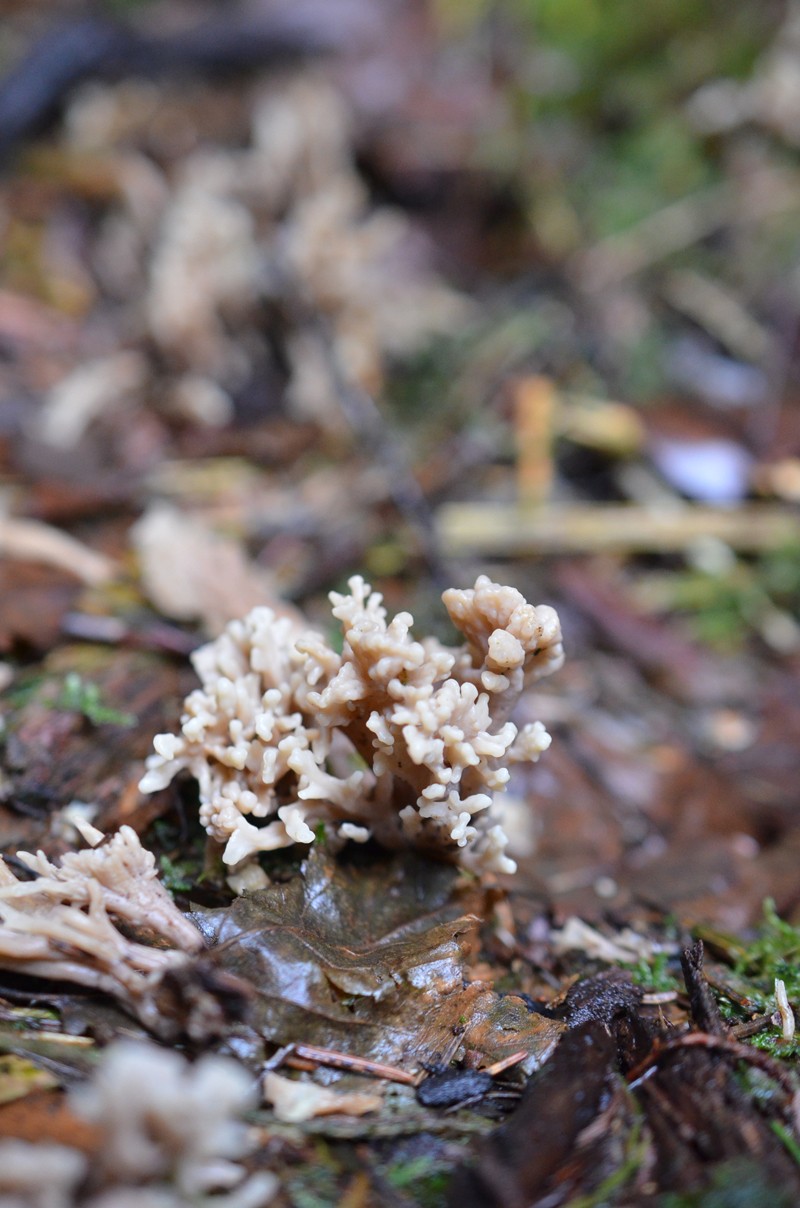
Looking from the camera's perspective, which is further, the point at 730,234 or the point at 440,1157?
the point at 730,234

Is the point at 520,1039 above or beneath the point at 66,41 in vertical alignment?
beneath

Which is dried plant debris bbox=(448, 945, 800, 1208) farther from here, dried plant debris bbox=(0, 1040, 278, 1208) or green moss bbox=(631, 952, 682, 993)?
dried plant debris bbox=(0, 1040, 278, 1208)

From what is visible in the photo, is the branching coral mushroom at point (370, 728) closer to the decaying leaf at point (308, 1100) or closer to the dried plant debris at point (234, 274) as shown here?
the decaying leaf at point (308, 1100)

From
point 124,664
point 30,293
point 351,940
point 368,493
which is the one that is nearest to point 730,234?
point 368,493

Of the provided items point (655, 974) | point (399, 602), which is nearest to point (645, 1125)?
point (655, 974)

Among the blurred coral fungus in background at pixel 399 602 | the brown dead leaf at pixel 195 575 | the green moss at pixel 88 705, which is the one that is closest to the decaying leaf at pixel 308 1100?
the blurred coral fungus in background at pixel 399 602

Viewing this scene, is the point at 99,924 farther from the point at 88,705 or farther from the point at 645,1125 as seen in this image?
the point at 645,1125

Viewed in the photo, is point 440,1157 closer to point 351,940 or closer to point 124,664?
point 351,940

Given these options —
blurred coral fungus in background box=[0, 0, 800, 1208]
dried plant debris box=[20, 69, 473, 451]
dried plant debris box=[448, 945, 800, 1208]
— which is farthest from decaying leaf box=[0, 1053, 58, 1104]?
dried plant debris box=[20, 69, 473, 451]
